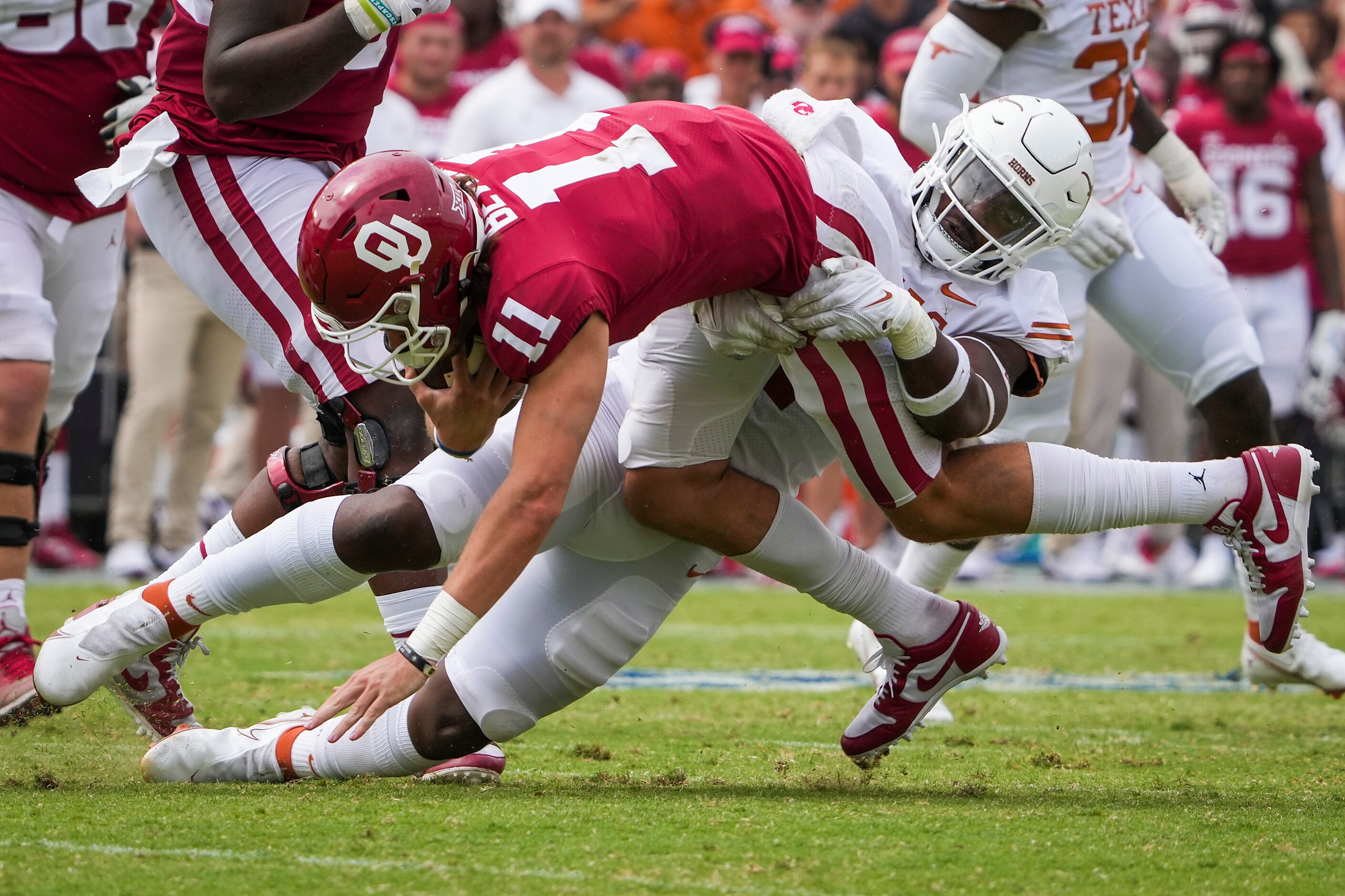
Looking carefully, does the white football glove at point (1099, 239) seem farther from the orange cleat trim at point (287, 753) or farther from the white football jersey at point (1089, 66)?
the orange cleat trim at point (287, 753)

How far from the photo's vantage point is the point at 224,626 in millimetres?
5812

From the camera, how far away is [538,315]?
2557 mm

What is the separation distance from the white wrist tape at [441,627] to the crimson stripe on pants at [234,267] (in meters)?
0.87

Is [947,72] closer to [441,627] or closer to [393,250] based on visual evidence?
[393,250]

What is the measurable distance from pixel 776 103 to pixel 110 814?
6.07 feet

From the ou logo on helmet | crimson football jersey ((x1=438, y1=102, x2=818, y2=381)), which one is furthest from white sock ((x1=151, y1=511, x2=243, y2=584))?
crimson football jersey ((x1=438, y1=102, x2=818, y2=381))

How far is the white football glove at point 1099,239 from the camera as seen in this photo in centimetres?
414

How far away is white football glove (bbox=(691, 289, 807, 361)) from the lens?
119 inches

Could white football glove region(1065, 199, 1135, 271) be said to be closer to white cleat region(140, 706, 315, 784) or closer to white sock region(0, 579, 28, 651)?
white cleat region(140, 706, 315, 784)

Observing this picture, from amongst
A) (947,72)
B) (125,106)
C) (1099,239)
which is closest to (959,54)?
(947,72)

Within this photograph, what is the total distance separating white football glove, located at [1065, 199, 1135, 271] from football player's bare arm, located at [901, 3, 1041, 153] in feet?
1.47

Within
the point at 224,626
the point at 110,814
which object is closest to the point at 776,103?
the point at 110,814

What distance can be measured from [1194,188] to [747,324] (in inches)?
87.9

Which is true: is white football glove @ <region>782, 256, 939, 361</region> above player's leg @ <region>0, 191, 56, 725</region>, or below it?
above
